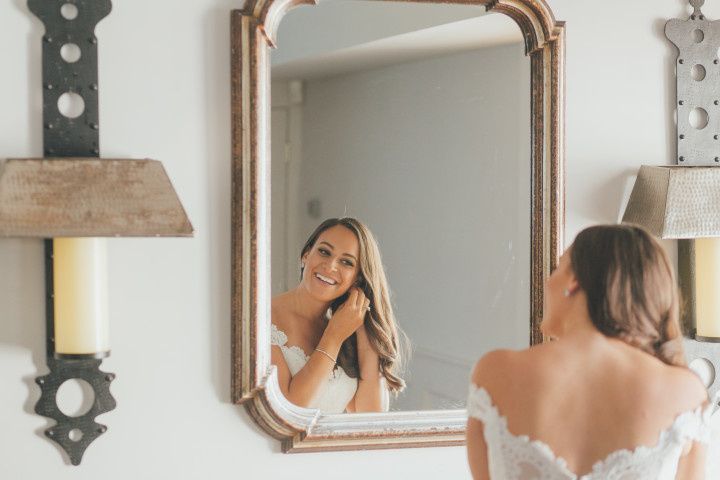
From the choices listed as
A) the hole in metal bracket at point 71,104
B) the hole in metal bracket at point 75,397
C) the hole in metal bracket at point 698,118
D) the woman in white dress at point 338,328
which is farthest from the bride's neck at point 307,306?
the hole in metal bracket at point 698,118

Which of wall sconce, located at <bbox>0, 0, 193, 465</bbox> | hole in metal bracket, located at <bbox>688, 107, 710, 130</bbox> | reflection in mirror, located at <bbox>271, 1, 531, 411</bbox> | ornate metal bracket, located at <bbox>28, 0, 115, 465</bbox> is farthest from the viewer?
hole in metal bracket, located at <bbox>688, 107, 710, 130</bbox>

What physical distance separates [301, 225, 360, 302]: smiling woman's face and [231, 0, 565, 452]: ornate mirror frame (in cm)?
10

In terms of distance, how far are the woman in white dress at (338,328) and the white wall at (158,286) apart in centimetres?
12

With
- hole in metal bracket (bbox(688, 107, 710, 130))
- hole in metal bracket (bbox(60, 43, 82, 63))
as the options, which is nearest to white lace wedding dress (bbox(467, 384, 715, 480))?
hole in metal bracket (bbox(688, 107, 710, 130))

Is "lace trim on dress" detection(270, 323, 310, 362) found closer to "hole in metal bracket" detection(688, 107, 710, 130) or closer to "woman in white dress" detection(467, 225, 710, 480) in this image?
"woman in white dress" detection(467, 225, 710, 480)

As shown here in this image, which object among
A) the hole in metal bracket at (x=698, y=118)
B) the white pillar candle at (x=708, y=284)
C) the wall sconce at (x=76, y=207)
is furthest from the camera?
the hole in metal bracket at (x=698, y=118)

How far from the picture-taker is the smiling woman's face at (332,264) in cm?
199

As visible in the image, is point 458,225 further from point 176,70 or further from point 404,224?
point 176,70

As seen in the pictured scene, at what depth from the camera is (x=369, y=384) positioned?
2.04 meters

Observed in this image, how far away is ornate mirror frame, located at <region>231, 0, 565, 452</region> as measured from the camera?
1.92 meters

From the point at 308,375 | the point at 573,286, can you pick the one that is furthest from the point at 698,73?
the point at 308,375

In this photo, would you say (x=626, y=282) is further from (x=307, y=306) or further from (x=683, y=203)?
(x=307, y=306)

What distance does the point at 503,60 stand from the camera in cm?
209

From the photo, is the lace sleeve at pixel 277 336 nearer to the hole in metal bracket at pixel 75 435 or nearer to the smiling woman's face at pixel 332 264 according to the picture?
the smiling woman's face at pixel 332 264
